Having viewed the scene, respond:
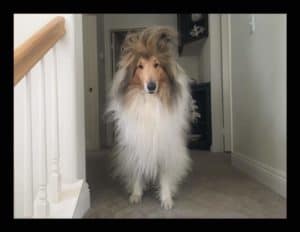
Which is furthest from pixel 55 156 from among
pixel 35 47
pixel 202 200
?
pixel 202 200

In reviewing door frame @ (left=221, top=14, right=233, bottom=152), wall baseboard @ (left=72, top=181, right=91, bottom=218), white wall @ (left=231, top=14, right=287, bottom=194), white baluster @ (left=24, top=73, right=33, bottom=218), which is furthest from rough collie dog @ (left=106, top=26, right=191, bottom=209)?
door frame @ (left=221, top=14, right=233, bottom=152)

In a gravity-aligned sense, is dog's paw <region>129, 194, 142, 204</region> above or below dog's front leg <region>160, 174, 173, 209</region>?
below

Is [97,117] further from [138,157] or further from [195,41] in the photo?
[138,157]

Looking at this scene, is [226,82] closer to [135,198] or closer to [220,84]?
[220,84]

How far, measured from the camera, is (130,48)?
1.83 metres

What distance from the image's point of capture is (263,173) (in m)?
2.10

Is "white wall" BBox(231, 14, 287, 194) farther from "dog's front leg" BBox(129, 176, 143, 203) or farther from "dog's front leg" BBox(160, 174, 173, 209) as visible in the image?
"dog's front leg" BBox(129, 176, 143, 203)

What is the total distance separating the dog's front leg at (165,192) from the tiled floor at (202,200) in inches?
1.5

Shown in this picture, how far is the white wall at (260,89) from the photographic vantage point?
70.4 inches

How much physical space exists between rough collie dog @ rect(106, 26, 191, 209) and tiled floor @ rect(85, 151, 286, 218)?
0.10 meters

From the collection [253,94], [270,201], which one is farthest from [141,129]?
[253,94]

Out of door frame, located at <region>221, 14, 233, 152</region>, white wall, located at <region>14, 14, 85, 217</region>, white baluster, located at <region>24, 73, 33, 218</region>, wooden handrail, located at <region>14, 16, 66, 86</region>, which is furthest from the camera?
door frame, located at <region>221, 14, 233, 152</region>

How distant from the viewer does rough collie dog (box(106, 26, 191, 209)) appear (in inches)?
69.1

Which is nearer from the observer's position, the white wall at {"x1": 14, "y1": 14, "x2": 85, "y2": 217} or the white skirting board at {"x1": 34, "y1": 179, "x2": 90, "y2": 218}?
the white skirting board at {"x1": 34, "y1": 179, "x2": 90, "y2": 218}
